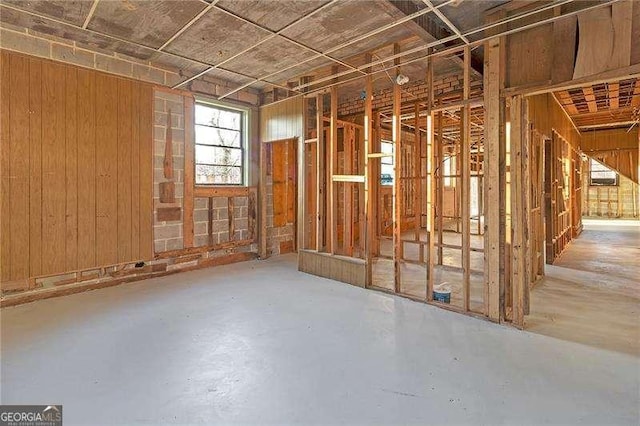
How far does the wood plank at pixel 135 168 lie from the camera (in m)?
4.80

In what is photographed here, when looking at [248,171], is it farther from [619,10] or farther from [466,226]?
[619,10]

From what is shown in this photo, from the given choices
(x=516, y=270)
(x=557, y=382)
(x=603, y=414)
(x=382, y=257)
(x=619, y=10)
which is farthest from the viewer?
(x=382, y=257)

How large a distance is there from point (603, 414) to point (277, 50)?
486cm

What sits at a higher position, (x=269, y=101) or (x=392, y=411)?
(x=269, y=101)

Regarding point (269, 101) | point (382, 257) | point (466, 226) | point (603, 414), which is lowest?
point (603, 414)

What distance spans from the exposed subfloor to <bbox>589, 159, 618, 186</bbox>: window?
9.83 m

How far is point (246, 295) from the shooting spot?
4254 mm

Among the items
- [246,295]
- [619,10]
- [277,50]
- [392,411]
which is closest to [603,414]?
[392,411]

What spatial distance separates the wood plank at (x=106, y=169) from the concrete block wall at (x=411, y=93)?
4026 millimetres

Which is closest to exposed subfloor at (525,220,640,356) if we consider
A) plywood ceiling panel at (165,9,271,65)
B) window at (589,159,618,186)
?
plywood ceiling panel at (165,9,271,65)

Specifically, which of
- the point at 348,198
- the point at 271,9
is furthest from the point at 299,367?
the point at 348,198

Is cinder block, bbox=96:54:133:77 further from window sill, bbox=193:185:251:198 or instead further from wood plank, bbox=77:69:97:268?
window sill, bbox=193:185:251:198

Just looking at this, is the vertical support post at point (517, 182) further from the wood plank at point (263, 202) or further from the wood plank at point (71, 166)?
the wood plank at point (71, 166)

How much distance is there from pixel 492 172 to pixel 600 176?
15624 millimetres
